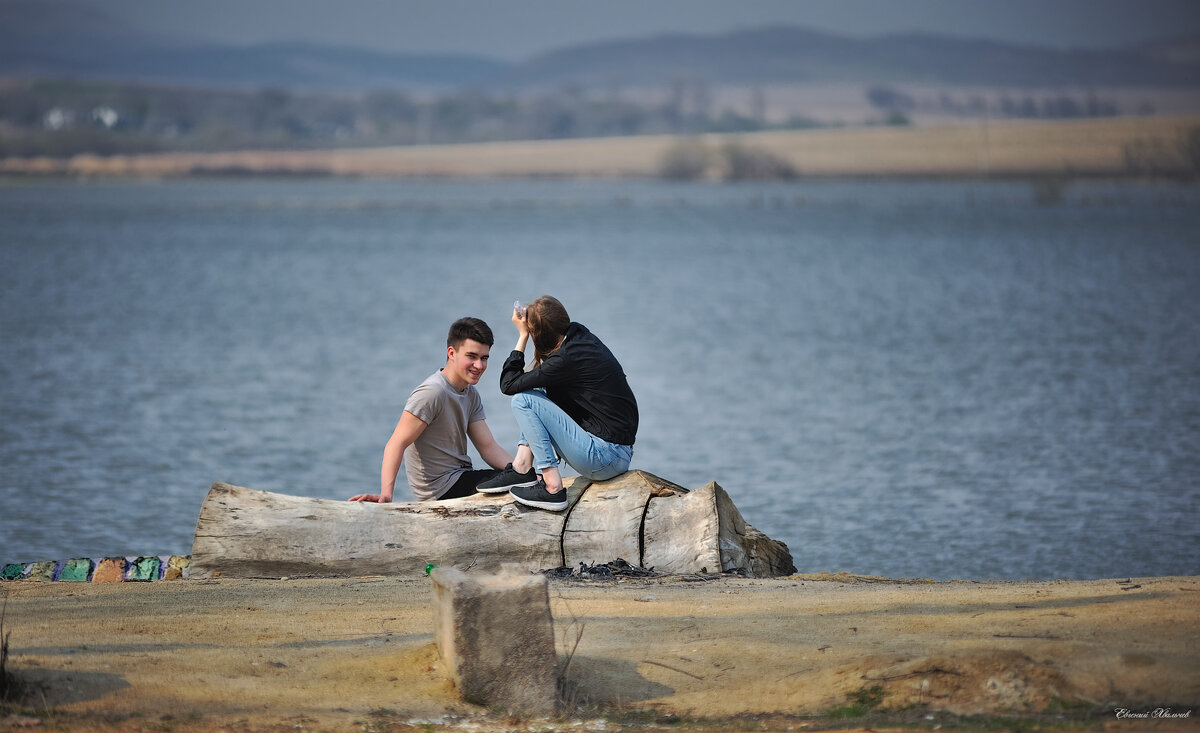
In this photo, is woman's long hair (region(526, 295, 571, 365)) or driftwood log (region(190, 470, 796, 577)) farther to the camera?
woman's long hair (region(526, 295, 571, 365))

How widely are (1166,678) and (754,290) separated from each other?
39346mm

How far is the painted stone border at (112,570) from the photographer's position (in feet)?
24.7

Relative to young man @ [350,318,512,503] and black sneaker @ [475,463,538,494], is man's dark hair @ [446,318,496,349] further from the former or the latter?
black sneaker @ [475,463,538,494]

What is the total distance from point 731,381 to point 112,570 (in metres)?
15.7

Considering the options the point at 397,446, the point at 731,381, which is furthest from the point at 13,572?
the point at 731,381

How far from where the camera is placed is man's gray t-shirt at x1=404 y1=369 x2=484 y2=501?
300 inches

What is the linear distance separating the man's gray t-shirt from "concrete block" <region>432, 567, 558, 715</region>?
233 cm

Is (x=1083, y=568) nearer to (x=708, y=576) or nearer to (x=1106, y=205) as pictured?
(x=708, y=576)

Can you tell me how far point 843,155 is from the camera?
14088 cm

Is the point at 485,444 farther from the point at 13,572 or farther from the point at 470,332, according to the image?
the point at 13,572

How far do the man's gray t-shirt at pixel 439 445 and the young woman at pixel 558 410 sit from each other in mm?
271

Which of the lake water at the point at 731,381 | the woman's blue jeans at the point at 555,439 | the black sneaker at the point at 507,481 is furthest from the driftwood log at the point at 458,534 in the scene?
the lake water at the point at 731,381

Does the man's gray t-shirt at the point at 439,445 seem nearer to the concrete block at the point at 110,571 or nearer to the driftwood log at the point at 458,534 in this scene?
the driftwood log at the point at 458,534

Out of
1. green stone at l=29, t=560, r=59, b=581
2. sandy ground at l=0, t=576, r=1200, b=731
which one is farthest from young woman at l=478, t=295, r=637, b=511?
green stone at l=29, t=560, r=59, b=581
